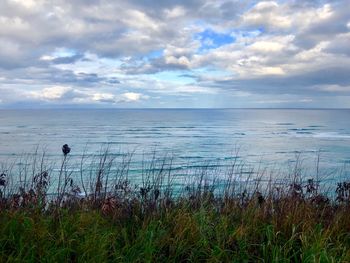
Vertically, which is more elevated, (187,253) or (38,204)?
(38,204)

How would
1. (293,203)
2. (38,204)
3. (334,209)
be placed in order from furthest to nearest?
(334,209), (293,203), (38,204)

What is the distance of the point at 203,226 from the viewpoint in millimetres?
4941

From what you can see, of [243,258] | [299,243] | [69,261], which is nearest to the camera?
[69,261]

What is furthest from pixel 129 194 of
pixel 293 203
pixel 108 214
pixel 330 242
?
pixel 330 242

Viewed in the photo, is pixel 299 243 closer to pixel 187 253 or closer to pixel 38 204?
pixel 187 253

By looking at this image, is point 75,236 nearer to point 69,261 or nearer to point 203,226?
point 69,261

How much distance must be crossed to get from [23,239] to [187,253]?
1.83 metres

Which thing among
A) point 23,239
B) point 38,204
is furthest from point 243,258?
point 38,204

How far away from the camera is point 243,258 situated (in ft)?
14.6

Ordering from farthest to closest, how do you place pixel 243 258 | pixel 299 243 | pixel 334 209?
pixel 334 209 → pixel 299 243 → pixel 243 258

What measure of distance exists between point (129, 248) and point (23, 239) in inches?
45.7

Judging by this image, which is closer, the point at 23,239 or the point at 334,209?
the point at 23,239

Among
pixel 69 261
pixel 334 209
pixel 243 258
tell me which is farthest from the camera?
pixel 334 209

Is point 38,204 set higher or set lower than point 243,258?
higher
